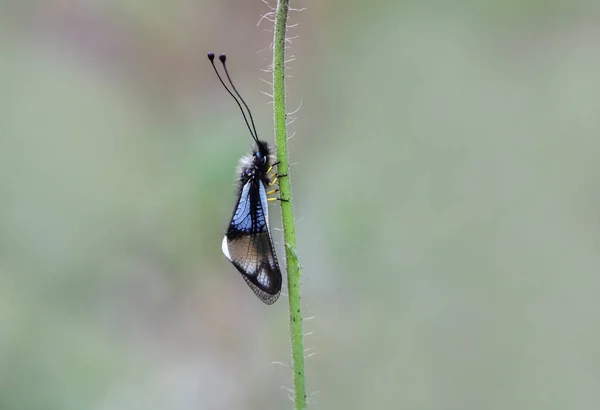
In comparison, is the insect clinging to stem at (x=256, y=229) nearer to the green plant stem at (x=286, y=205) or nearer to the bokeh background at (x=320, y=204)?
the green plant stem at (x=286, y=205)

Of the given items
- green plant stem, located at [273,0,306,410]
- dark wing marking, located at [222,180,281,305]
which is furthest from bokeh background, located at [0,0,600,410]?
green plant stem, located at [273,0,306,410]

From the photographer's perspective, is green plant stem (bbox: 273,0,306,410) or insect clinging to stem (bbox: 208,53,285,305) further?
insect clinging to stem (bbox: 208,53,285,305)

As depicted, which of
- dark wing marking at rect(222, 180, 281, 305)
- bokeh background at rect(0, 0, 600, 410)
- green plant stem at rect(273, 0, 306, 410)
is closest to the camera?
green plant stem at rect(273, 0, 306, 410)

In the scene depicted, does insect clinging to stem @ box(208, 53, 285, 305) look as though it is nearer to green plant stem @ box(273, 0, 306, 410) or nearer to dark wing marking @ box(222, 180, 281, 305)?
dark wing marking @ box(222, 180, 281, 305)

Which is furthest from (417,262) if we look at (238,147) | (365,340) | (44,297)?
(44,297)

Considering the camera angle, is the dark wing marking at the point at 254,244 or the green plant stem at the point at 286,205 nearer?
the green plant stem at the point at 286,205

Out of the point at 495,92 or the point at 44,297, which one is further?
the point at 495,92

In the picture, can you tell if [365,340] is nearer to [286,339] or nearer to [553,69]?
[286,339]

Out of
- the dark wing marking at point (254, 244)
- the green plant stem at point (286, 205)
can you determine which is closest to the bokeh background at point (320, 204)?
the dark wing marking at point (254, 244)
